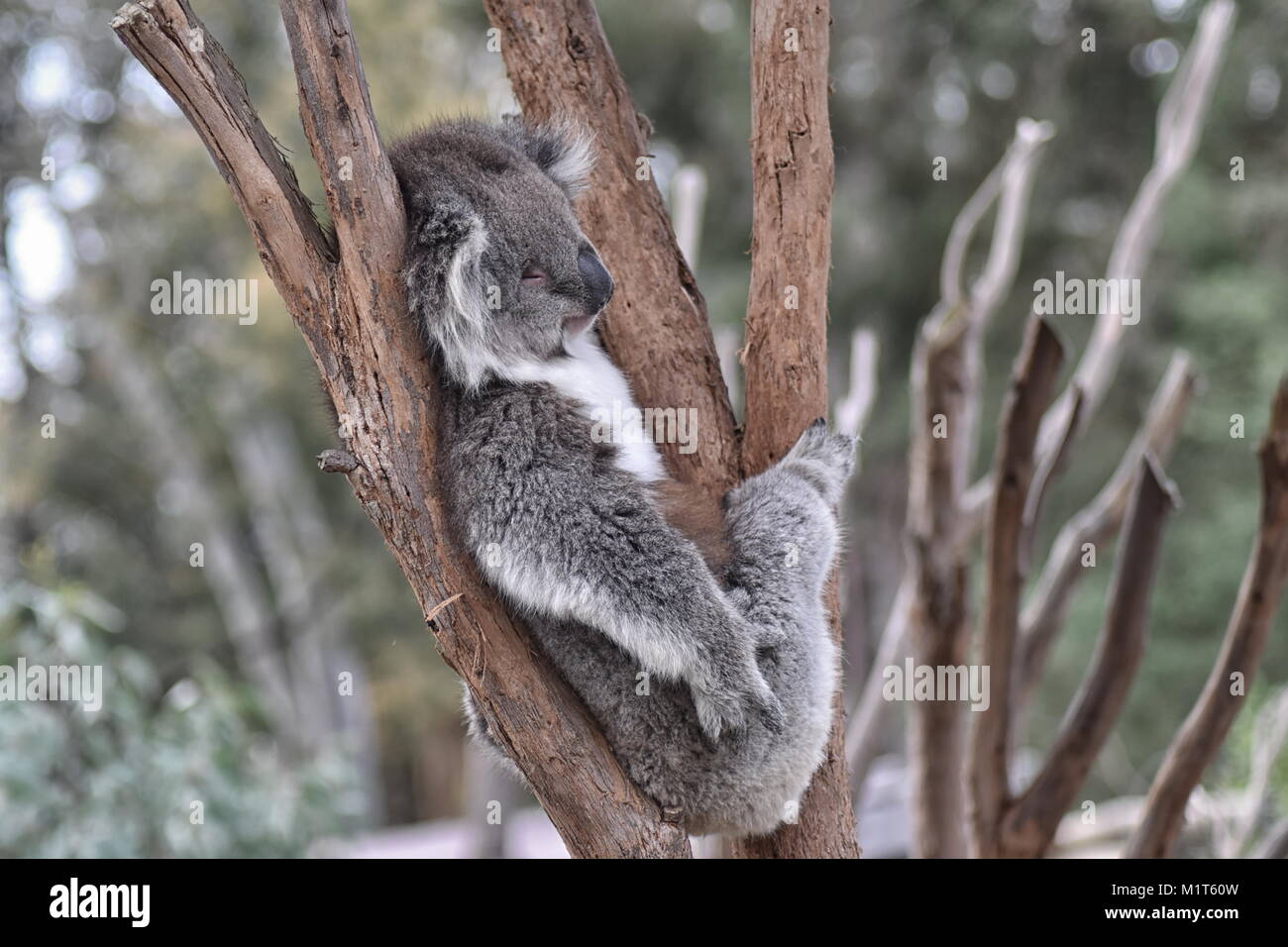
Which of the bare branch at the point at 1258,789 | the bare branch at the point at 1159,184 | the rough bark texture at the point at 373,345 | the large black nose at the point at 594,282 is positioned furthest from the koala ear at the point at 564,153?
the bare branch at the point at 1258,789

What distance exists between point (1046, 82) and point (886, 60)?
Answer: 114 centimetres

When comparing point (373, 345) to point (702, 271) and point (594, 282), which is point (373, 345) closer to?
point (594, 282)

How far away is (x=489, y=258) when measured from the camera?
6.54ft

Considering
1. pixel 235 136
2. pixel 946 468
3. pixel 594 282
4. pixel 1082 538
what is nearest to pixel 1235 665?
pixel 1082 538

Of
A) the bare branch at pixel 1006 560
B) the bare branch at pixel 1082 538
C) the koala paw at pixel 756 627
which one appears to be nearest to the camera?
the koala paw at pixel 756 627

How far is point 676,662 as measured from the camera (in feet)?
6.09

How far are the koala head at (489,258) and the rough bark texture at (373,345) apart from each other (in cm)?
8

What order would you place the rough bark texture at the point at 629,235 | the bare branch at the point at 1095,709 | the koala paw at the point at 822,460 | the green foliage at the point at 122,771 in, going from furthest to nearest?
the green foliage at the point at 122,771, the bare branch at the point at 1095,709, the rough bark texture at the point at 629,235, the koala paw at the point at 822,460

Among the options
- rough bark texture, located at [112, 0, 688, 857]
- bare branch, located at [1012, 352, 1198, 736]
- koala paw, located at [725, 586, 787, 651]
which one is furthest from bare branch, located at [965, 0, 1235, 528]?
rough bark texture, located at [112, 0, 688, 857]

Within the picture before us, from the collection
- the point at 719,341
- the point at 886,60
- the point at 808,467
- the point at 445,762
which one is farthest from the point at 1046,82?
the point at 445,762

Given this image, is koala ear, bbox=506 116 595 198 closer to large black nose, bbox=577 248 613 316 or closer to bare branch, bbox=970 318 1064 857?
large black nose, bbox=577 248 613 316

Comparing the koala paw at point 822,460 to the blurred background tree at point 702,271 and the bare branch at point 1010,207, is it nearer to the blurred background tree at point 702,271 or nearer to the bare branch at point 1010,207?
the bare branch at point 1010,207

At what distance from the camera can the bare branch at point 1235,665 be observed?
106 inches

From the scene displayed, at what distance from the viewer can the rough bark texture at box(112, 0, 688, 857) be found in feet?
5.41
